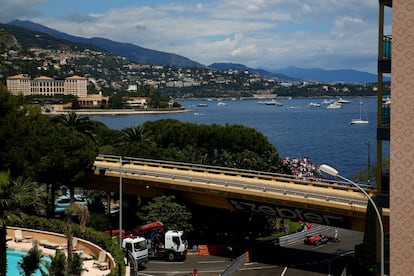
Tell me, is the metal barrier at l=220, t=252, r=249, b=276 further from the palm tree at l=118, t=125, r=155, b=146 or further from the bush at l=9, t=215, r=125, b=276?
the palm tree at l=118, t=125, r=155, b=146

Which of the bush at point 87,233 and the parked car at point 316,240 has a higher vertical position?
the bush at point 87,233

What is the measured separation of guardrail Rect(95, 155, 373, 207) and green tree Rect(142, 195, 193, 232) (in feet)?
4.88

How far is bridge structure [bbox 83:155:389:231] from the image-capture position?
28594 mm

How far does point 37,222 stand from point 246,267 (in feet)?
41.6

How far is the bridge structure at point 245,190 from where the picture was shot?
28594 millimetres

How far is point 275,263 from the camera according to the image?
101 feet

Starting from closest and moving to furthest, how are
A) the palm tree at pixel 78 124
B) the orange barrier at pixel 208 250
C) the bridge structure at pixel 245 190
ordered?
the bridge structure at pixel 245 190
the orange barrier at pixel 208 250
the palm tree at pixel 78 124

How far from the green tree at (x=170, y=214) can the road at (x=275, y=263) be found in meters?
2.20

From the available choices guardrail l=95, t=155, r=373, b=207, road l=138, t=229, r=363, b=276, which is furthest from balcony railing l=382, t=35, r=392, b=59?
road l=138, t=229, r=363, b=276

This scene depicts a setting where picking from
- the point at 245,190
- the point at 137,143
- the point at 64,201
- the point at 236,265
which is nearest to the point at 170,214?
the point at 245,190

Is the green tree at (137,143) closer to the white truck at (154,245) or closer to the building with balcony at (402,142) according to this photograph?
the white truck at (154,245)

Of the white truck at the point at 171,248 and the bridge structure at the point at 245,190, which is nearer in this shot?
the bridge structure at the point at 245,190

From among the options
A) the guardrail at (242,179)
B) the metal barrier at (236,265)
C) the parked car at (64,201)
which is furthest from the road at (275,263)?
the parked car at (64,201)

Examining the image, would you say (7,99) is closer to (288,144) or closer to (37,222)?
(37,222)
